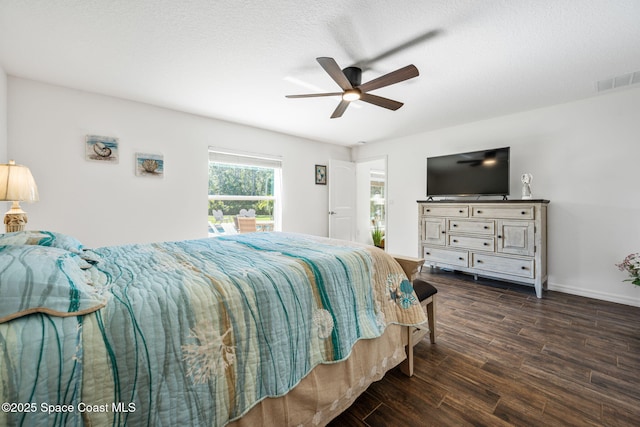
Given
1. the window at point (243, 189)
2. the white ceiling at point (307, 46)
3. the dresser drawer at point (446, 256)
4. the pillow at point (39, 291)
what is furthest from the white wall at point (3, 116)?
the dresser drawer at point (446, 256)

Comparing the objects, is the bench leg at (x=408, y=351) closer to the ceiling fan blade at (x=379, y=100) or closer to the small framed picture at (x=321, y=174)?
the ceiling fan blade at (x=379, y=100)

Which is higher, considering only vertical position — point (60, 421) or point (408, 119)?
point (408, 119)

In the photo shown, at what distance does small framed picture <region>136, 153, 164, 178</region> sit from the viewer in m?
3.31

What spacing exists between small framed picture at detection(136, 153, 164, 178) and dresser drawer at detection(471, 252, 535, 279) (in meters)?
4.44

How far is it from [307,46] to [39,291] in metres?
2.24

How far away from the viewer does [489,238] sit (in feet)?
11.6

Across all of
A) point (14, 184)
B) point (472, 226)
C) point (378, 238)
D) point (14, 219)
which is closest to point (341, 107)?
point (472, 226)

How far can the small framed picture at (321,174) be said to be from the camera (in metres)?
5.28

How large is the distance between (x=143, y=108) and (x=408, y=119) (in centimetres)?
364

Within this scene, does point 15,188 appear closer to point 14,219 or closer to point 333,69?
point 14,219

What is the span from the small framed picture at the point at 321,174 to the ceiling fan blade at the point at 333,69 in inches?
117

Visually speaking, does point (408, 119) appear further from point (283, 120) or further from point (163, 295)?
point (163, 295)

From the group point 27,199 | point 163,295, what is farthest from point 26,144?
point 163,295

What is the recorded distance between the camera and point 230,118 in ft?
12.8
